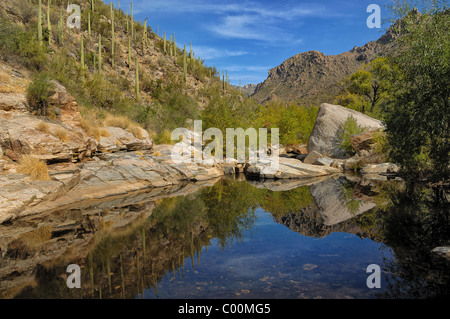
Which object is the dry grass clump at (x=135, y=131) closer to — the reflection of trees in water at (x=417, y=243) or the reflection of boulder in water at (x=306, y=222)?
the reflection of boulder in water at (x=306, y=222)

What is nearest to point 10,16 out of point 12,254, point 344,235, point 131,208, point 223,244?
point 131,208

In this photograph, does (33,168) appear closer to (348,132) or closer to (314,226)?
(314,226)

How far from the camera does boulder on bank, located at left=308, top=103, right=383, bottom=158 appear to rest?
92.6 feet

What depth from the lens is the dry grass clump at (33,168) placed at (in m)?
10.6

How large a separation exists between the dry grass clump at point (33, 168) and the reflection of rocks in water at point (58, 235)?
1.53 metres

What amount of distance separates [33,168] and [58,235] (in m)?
4.19

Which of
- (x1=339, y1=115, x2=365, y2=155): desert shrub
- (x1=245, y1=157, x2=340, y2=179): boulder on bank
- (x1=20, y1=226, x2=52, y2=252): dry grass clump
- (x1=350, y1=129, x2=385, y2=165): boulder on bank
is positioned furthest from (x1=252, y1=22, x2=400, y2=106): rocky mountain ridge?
(x1=20, y1=226, x2=52, y2=252): dry grass clump

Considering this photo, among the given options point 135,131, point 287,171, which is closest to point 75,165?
point 135,131

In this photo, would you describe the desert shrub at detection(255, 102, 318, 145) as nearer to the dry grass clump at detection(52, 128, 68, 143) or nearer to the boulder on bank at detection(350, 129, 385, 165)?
the boulder on bank at detection(350, 129, 385, 165)

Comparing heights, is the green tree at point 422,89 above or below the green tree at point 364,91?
below

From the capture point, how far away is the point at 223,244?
7637mm

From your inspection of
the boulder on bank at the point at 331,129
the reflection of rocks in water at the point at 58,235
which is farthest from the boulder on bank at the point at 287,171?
the reflection of rocks in water at the point at 58,235
